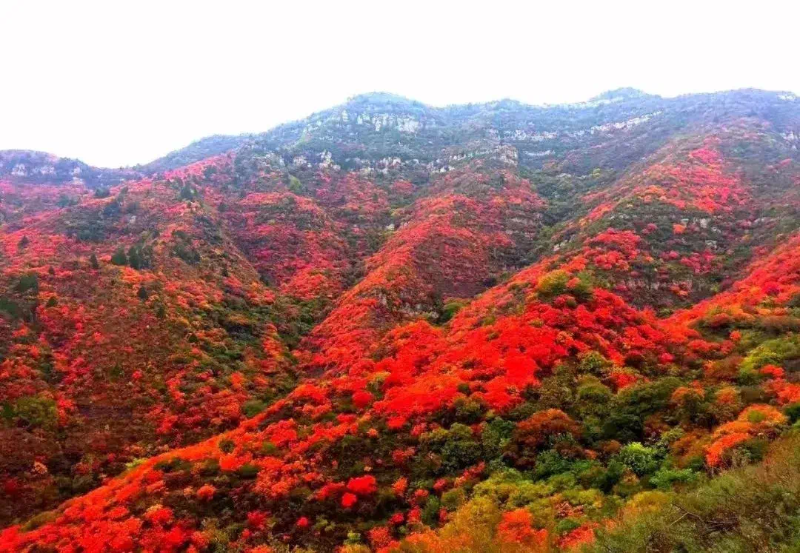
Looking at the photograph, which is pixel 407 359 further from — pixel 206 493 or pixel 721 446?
pixel 721 446

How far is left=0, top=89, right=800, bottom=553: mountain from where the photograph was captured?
19.3 m

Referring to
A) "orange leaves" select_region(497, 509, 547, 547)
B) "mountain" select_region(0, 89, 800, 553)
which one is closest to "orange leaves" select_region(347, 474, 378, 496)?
"mountain" select_region(0, 89, 800, 553)

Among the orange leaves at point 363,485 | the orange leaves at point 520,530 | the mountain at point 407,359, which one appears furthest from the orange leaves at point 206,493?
the orange leaves at point 520,530

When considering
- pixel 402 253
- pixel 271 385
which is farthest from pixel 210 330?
pixel 402 253

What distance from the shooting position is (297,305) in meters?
57.9

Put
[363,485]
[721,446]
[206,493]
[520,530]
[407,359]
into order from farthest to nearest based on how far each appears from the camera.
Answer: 1. [407,359]
2. [206,493]
3. [363,485]
4. [721,446]
5. [520,530]

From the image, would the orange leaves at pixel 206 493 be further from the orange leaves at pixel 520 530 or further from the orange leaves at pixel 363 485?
the orange leaves at pixel 520 530

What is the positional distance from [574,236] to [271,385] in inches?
1530

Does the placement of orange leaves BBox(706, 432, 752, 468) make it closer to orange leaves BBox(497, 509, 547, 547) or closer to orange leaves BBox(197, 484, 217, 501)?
orange leaves BBox(497, 509, 547, 547)

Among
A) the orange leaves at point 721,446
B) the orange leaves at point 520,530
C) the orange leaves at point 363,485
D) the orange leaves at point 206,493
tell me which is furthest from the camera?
the orange leaves at point 206,493

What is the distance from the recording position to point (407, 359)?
1403 inches

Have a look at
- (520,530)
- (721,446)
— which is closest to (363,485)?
(520,530)

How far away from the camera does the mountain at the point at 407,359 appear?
63.3ft

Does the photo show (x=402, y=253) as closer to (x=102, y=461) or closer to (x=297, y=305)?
(x=297, y=305)
